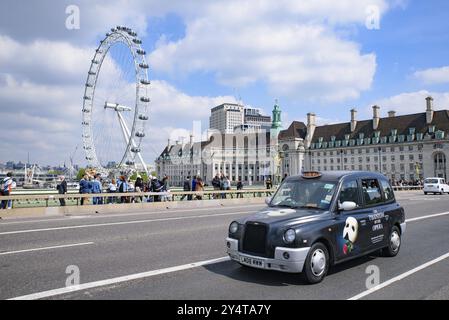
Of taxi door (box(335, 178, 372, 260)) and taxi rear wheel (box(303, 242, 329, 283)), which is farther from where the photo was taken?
taxi door (box(335, 178, 372, 260))

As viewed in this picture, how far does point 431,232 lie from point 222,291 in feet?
31.6

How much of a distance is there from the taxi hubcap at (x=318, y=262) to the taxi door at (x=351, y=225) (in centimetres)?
46

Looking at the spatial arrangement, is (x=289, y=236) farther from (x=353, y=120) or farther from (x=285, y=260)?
(x=353, y=120)

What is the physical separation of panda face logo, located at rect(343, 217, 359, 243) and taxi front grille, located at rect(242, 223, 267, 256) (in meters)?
1.68

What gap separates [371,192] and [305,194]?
1.73 m

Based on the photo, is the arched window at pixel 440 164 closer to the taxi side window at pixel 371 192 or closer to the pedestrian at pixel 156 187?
the pedestrian at pixel 156 187

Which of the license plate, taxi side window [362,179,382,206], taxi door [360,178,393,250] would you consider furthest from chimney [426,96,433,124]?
the license plate

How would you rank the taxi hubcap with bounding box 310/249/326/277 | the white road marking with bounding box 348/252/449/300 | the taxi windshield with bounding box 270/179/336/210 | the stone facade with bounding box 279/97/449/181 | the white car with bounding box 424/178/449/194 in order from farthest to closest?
1. the stone facade with bounding box 279/97/449/181
2. the white car with bounding box 424/178/449/194
3. the taxi windshield with bounding box 270/179/336/210
4. the taxi hubcap with bounding box 310/249/326/277
5. the white road marking with bounding box 348/252/449/300

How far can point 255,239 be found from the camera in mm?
6898

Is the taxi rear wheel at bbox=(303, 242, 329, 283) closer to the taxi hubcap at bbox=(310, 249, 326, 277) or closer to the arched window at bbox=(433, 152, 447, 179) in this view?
the taxi hubcap at bbox=(310, 249, 326, 277)

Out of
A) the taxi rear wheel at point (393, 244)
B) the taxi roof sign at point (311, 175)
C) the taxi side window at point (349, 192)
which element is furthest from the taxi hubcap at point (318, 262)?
the taxi rear wheel at point (393, 244)

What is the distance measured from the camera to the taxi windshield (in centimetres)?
763

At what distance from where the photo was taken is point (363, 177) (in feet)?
28.0

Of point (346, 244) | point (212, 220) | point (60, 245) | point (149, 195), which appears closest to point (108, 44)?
point (149, 195)
